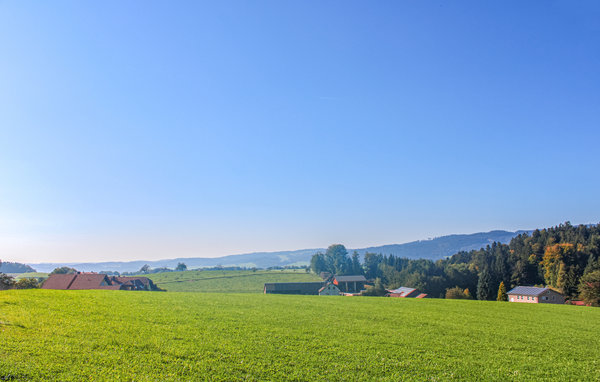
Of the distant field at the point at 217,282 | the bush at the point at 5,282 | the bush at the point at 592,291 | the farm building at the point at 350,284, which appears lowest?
the farm building at the point at 350,284

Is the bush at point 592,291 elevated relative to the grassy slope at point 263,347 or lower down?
lower down

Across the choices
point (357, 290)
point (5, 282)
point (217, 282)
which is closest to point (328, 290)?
point (357, 290)

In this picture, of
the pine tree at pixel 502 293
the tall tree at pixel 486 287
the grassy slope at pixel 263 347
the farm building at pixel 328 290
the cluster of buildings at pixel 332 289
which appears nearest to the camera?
the grassy slope at pixel 263 347

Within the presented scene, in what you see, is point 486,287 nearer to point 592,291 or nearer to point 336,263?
point 592,291

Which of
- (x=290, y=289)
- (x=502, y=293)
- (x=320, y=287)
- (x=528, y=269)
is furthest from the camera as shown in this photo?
(x=320, y=287)

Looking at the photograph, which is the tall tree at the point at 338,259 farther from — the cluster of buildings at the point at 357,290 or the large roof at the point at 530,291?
the large roof at the point at 530,291

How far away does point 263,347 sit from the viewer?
51.5 feet

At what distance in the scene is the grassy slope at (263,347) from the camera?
1242 centimetres

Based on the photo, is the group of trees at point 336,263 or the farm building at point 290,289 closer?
the farm building at point 290,289

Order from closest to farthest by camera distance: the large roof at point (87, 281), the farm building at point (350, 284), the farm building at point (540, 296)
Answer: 1. the large roof at point (87, 281)
2. the farm building at point (540, 296)
3. the farm building at point (350, 284)

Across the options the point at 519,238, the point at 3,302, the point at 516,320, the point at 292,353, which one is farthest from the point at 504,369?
the point at 519,238

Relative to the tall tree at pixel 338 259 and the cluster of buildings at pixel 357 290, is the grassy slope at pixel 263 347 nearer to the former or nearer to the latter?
the cluster of buildings at pixel 357 290

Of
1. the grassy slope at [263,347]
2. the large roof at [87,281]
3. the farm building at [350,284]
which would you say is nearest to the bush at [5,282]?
the large roof at [87,281]

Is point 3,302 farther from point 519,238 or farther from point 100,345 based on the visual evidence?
point 519,238
